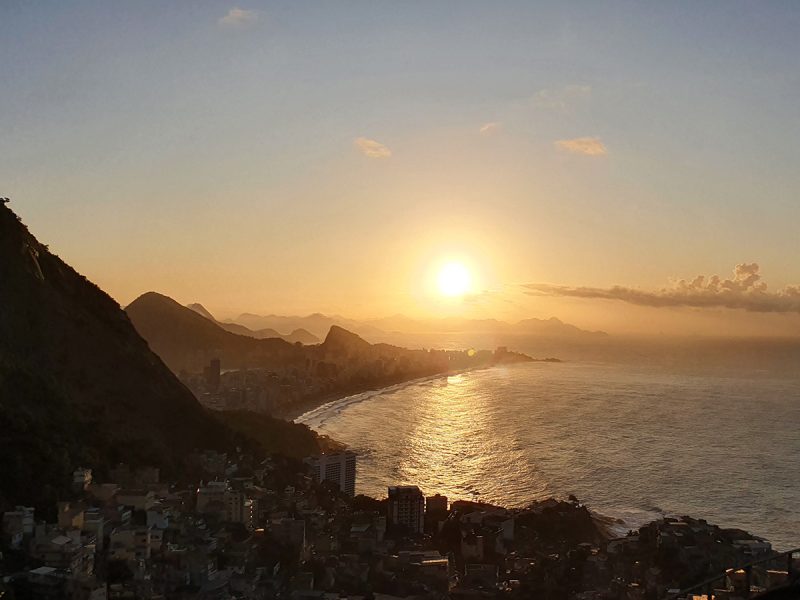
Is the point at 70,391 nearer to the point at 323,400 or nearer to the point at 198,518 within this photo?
the point at 198,518

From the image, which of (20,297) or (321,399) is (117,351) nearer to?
(20,297)

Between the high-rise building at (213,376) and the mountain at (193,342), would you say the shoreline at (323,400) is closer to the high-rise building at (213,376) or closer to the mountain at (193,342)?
the high-rise building at (213,376)

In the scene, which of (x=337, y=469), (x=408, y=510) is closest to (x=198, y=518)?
(x=408, y=510)

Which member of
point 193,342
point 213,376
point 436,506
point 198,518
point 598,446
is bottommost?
point 598,446

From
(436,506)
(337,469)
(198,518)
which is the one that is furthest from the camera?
(337,469)

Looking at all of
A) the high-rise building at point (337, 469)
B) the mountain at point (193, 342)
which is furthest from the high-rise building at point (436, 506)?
the mountain at point (193, 342)

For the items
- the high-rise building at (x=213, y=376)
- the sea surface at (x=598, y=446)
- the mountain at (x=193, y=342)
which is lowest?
the sea surface at (x=598, y=446)
